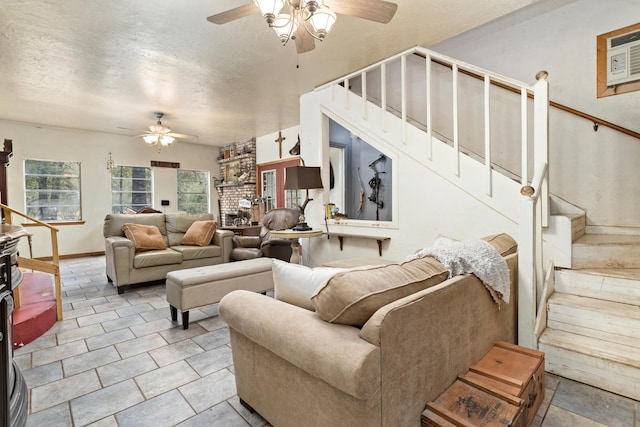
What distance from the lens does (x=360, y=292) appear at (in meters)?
1.10

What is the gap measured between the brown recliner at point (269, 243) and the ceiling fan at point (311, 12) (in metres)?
2.59

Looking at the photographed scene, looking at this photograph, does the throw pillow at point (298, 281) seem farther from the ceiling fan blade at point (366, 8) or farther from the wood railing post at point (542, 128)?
the wood railing post at point (542, 128)

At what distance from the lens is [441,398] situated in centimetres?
125

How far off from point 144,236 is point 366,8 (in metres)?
3.74

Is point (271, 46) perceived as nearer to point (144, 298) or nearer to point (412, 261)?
point (412, 261)

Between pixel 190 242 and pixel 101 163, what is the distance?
3.61 m

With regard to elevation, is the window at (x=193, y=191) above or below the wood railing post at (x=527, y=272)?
above

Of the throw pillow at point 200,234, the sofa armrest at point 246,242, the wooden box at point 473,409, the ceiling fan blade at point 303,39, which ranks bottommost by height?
the wooden box at point 473,409

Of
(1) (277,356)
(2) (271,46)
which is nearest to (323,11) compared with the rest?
(2) (271,46)

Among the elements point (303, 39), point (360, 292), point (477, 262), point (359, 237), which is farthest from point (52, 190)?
point (477, 262)

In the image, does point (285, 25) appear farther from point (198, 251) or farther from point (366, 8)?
point (198, 251)

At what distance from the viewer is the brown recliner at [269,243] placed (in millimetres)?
4164

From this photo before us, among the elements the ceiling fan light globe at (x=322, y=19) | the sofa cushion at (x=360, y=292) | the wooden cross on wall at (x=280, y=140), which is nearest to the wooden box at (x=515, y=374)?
the sofa cushion at (x=360, y=292)

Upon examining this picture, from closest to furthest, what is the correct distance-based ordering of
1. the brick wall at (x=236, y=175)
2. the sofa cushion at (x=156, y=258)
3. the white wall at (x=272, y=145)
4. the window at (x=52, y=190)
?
the sofa cushion at (x=156, y=258) < the window at (x=52, y=190) < the white wall at (x=272, y=145) < the brick wall at (x=236, y=175)
